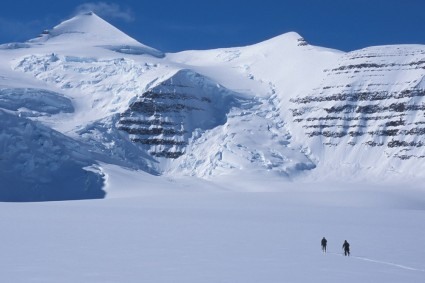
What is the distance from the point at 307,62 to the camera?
159 metres

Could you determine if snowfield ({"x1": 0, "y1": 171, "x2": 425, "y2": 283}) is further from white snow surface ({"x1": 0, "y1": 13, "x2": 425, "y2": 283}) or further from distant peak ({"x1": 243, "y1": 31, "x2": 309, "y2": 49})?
distant peak ({"x1": 243, "y1": 31, "x2": 309, "y2": 49})

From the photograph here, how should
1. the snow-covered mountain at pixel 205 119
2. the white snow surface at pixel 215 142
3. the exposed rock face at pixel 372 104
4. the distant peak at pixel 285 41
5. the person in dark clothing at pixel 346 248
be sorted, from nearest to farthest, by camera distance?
the person in dark clothing at pixel 346 248 → the white snow surface at pixel 215 142 → the snow-covered mountain at pixel 205 119 → the exposed rock face at pixel 372 104 → the distant peak at pixel 285 41

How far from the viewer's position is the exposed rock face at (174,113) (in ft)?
438

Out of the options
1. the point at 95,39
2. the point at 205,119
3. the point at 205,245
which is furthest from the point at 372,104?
the point at 205,245

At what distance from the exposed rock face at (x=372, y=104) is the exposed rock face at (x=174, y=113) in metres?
18.8

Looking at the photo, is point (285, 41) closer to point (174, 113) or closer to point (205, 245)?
point (174, 113)

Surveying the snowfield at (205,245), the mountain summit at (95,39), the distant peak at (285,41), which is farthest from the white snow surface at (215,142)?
the mountain summit at (95,39)

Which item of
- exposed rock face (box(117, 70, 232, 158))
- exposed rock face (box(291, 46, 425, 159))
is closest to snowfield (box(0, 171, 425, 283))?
exposed rock face (box(117, 70, 232, 158))

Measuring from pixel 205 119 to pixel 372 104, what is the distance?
118 feet

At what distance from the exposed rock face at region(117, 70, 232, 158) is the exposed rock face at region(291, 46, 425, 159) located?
61.7 feet

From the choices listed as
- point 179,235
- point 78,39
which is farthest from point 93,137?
point 179,235

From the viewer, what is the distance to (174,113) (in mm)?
139875

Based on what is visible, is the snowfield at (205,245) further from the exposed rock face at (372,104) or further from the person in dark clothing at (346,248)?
the exposed rock face at (372,104)

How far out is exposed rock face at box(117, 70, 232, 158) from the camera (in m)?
134
